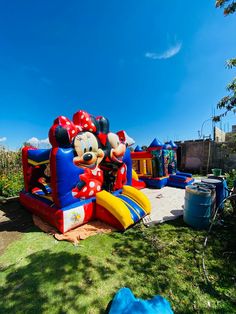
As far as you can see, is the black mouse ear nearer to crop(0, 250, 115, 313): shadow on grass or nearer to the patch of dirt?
the patch of dirt

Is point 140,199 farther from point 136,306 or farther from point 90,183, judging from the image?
point 136,306

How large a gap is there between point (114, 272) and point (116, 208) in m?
1.57

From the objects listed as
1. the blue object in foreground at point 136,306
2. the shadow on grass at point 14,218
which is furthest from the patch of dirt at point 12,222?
the blue object in foreground at point 136,306

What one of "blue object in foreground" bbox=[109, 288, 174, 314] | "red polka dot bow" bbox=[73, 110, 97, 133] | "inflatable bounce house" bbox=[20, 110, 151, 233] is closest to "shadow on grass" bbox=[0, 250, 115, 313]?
"blue object in foreground" bbox=[109, 288, 174, 314]

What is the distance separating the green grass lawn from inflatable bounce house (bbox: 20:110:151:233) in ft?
2.08

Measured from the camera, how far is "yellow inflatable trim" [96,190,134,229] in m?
4.04

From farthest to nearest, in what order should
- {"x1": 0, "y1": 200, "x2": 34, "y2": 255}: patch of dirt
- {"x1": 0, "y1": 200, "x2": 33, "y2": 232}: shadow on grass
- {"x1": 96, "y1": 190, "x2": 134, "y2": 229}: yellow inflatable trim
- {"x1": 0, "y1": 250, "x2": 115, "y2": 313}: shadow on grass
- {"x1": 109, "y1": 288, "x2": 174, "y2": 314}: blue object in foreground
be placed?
{"x1": 0, "y1": 200, "x2": 33, "y2": 232}: shadow on grass < {"x1": 96, "y1": 190, "x2": 134, "y2": 229}: yellow inflatable trim < {"x1": 0, "y1": 200, "x2": 34, "y2": 255}: patch of dirt < {"x1": 0, "y1": 250, "x2": 115, "y2": 313}: shadow on grass < {"x1": 109, "y1": 288, "x2": 174, "y2": 314}: blue object in foreground

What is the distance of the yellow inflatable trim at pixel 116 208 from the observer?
4043 mm

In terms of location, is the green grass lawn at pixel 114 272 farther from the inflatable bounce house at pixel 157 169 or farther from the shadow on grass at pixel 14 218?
the inflatable bounce house at pixel 157 169

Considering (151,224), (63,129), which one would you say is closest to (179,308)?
(151,224)

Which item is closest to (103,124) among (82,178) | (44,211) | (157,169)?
(82,178)

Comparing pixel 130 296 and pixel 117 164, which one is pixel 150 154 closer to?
pixel 117 164

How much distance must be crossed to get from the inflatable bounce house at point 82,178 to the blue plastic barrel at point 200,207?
1283mm

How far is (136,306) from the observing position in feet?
6.23
